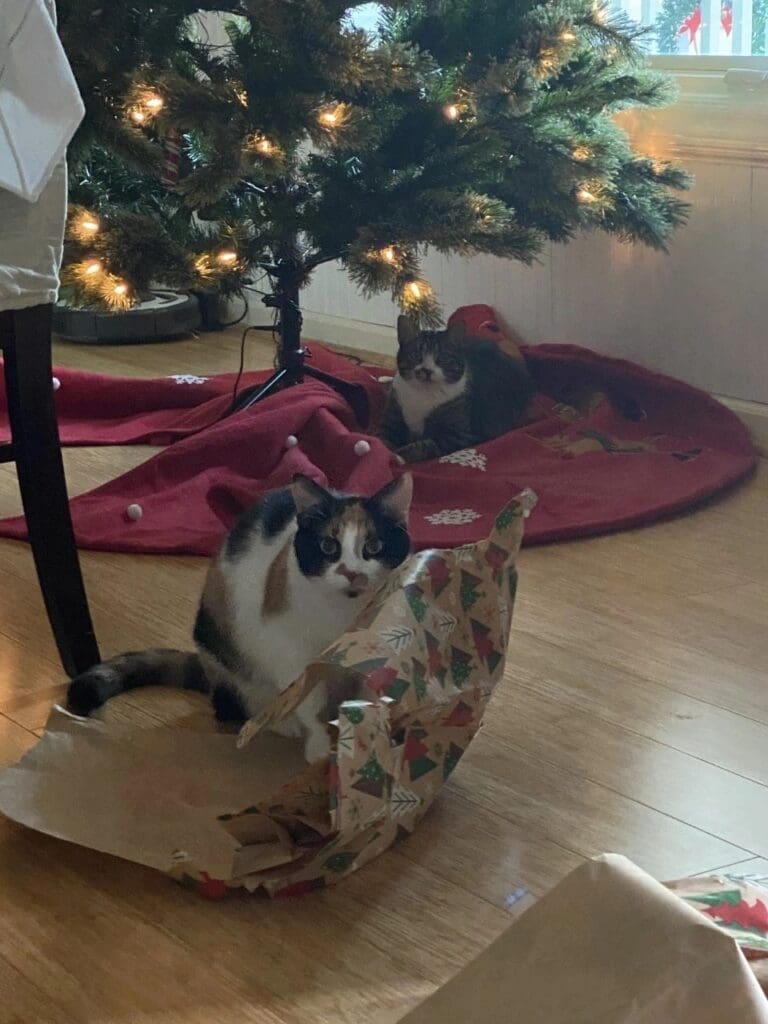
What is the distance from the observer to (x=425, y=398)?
8.04ft

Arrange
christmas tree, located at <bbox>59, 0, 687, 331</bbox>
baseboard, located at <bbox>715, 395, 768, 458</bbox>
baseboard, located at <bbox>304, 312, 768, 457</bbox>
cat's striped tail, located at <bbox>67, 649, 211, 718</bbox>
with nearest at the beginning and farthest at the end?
cat's striped tail, located at <bbox>67, 649, 211, 718</bbox>, christmas tree, located at <bbox>59, 0, 687, 331</bbox>, baseboard, located at <bbox>715, 395, 768, 458</bbox>, baseboard, located at <bbox>304, 312, 768, 457</bbox>

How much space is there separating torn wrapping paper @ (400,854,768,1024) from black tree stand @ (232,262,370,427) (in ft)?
5.88

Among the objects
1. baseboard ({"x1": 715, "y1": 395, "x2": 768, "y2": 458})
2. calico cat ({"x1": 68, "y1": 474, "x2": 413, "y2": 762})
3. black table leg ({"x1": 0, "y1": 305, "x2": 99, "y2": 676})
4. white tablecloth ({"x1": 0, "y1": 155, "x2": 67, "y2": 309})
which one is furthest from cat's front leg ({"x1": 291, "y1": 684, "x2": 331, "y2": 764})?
baseboard ({"x1": 715, "y1": 395, "x2": 768, "y2": 458})

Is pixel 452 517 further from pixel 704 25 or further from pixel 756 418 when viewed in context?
pixel 704 25

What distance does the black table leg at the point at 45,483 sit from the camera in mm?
1436

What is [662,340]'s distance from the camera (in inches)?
104

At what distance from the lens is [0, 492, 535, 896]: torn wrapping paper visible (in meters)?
1.10

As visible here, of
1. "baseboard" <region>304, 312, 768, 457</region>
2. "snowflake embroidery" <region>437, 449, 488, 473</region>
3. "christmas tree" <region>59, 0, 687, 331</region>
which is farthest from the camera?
"baseboard" <region>304, 312, 768, 457</region>

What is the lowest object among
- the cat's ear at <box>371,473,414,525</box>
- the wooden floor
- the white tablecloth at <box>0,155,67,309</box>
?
the wooden floor

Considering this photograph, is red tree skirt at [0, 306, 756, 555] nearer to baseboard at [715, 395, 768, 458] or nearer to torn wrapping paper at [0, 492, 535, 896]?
baseboard at [715, 395, 768, 458]

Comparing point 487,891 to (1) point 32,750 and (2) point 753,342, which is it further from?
(2) point 753,342

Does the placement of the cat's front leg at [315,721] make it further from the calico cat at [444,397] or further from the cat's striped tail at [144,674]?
the calico cat at [444,397]

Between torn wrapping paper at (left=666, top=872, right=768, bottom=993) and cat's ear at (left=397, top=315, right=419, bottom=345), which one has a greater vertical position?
cat's ear at (left=397, top=315, right=419, bottom=345)

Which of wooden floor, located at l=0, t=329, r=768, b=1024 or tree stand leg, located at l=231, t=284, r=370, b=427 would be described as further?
tree stand leg, located at l=231, t=284, r=370, b=427
